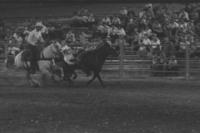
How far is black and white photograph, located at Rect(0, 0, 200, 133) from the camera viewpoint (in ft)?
38.7

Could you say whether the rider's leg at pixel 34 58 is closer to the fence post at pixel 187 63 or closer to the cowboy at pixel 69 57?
the cowboy at pixel 69 57

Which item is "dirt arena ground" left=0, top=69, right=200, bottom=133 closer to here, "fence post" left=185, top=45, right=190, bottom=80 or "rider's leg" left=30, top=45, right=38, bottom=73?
"rider's leg" left=30, top=45, right=38, bottom=73

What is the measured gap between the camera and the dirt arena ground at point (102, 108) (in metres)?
10.7

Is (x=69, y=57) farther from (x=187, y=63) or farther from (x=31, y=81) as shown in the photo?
(x=187, y=63)

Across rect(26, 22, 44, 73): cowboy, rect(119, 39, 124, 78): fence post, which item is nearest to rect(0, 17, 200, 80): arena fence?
rect(119, 39, 124, 78): fence post

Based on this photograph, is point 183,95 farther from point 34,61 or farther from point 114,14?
point 114,14

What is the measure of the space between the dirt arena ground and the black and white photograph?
0.9 inches

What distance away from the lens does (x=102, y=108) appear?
1369 centimetres

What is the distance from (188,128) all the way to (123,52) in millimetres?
12777

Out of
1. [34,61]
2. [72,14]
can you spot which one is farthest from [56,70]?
[72,14]

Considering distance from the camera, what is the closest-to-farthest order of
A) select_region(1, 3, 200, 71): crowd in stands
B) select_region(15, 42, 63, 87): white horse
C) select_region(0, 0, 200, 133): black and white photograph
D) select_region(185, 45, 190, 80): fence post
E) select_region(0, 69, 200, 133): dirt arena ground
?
select_region(0, 69, 200, 133): dirt arena ground, select_region(0, 0, 200, 133): black and white photograph, select_region(15, 42, 63, 87): white horse, select_region(185, 45, 190, 80): fence post, select_region(1, 3, 200, 71): crowd in stands

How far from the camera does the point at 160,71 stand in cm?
2280

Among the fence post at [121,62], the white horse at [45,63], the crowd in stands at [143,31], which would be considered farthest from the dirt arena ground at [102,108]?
the crowd in stands at [143,31]

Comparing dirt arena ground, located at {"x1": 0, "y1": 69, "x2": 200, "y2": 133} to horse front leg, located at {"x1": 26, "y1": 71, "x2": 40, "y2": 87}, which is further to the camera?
horse front leg, located at {"x1": 26, "y1": 71, "x2": 40, "y2": 87}
